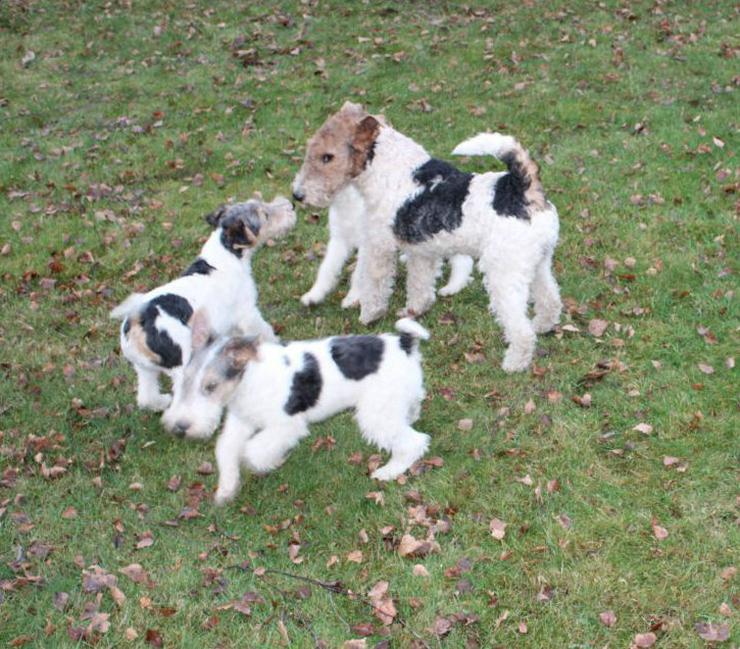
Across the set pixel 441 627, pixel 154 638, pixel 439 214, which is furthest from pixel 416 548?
pixel 439 214

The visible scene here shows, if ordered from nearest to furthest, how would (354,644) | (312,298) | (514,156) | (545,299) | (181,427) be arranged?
1. (354,644)
2. (181,427)
3. (514,156)
4. (545,299)
5. (312,298)

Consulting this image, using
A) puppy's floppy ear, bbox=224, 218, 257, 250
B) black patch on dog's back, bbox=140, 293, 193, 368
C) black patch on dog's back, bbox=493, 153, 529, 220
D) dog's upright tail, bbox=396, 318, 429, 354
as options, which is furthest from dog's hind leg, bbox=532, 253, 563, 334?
black patch on dog's back, bbox=140, 293, 193, 368

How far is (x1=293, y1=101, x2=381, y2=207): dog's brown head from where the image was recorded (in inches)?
277

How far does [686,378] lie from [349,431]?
9.55 feet

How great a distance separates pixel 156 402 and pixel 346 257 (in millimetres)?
2550

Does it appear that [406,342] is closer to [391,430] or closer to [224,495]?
[391,430]

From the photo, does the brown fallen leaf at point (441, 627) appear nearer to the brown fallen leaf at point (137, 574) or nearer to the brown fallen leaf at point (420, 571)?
the brown fallen leaf at point (420, 571)

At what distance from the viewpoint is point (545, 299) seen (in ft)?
23.6

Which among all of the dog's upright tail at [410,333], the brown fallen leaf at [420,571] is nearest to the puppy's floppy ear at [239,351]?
the dog's upright tail at [410,333]

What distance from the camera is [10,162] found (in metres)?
11.7

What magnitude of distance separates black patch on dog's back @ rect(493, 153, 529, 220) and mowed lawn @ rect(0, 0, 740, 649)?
1.47 meters

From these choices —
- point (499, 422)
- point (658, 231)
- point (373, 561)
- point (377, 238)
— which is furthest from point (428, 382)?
point (658, 231)

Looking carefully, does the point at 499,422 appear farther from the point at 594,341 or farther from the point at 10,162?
the point at 10,162

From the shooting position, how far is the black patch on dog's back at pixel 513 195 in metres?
6.29
